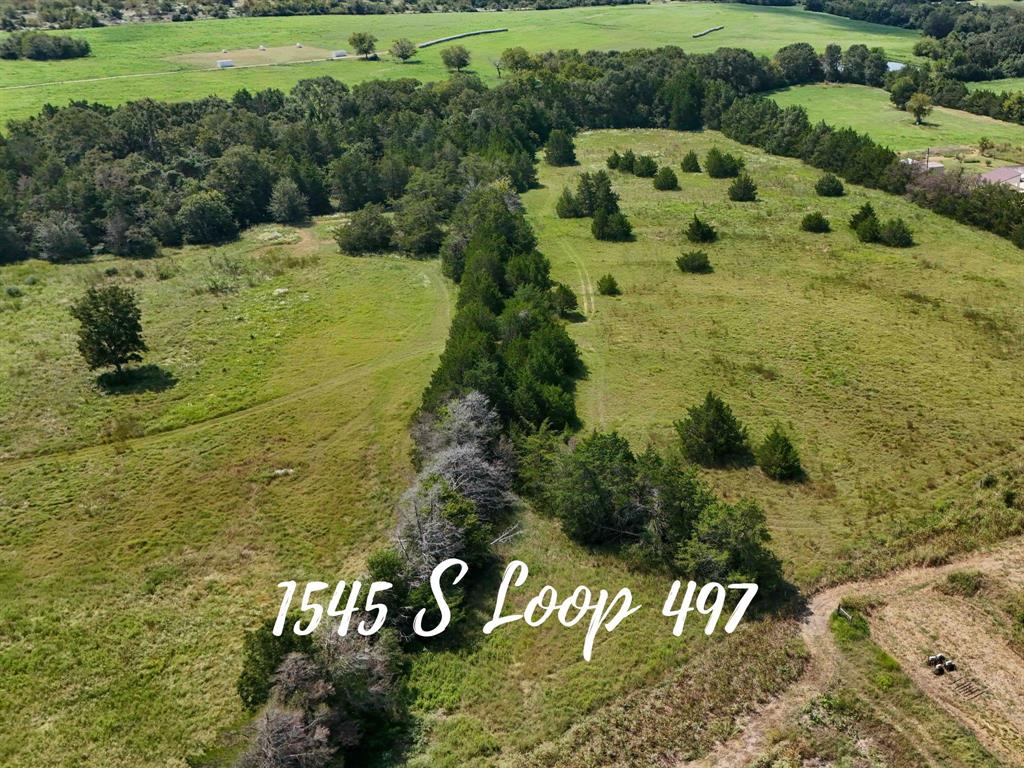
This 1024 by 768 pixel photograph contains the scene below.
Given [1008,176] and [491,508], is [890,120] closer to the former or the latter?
[1008,176]

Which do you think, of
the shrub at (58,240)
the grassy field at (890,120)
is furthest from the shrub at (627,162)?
the shrub at (58,240)

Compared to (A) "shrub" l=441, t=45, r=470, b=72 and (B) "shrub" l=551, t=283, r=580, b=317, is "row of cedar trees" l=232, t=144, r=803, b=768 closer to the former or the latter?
(B) "shrub" l=551, t=283, r=580, b=317

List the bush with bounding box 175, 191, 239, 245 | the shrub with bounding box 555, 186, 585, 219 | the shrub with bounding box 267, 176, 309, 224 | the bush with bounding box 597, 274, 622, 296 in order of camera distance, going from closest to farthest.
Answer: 1. the bush with bounding box 597, 274, 622, 296
2. the bush with bounding box 175, 191, 239, 245
3. the shrub with bounding box 555, 186, 585, 219
4. the shrub with bounding box 267, 176, 309, 224

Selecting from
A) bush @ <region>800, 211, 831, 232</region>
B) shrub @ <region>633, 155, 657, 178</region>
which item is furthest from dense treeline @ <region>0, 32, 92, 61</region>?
bush @ <region>800, 211, 831, 232</region>

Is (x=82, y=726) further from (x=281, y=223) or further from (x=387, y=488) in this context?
(x=281, y=223)

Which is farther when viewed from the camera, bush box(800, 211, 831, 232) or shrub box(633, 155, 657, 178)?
shrub box(633, 155, 657, 178)

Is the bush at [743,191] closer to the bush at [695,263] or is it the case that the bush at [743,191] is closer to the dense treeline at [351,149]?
the dense treeline at [351,149]

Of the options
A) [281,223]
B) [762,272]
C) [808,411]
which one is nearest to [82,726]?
[808,411]
